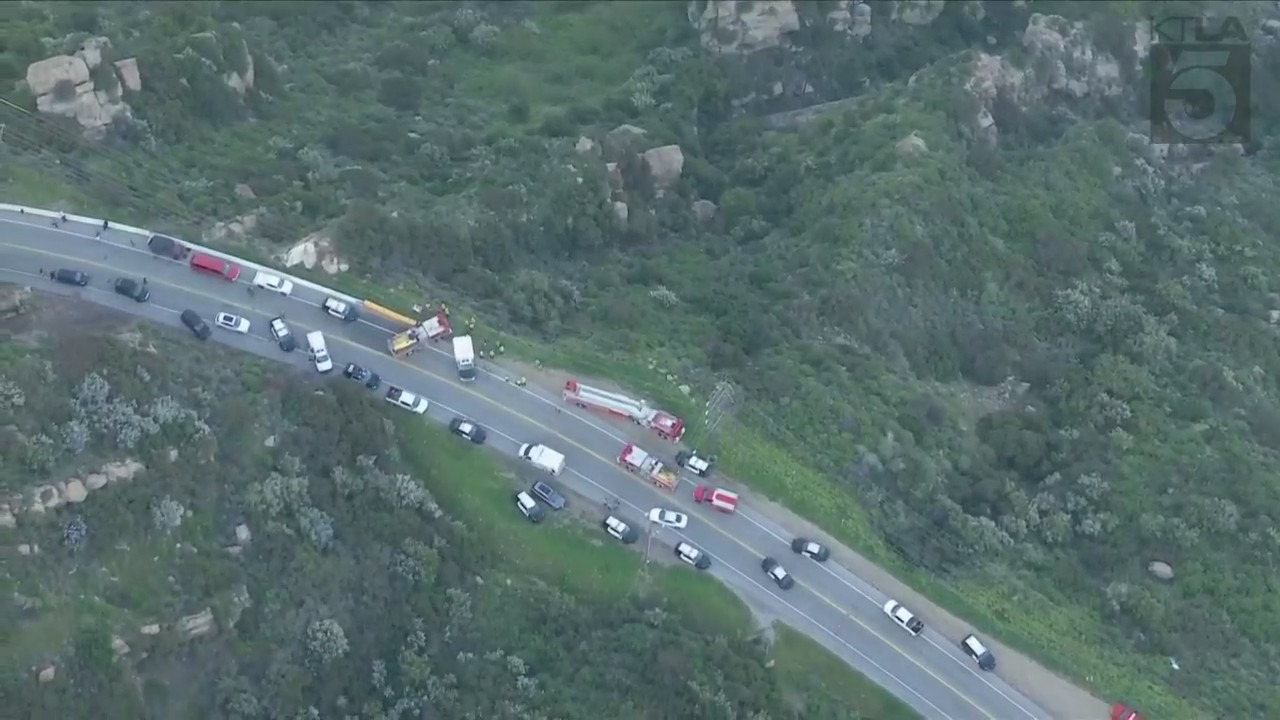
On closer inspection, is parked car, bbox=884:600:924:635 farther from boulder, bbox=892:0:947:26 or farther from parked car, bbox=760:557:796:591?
boulder, bbox=892:0:947:26

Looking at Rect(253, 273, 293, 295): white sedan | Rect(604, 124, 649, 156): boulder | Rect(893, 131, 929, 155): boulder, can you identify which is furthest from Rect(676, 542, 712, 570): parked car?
Rect(893, 131, 929, 155): boulder

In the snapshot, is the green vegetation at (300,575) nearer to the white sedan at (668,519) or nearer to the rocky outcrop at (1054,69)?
the white sedan at (668,519)

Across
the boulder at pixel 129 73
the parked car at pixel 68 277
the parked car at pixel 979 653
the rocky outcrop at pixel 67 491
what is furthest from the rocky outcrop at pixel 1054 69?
the rocky outcrop at pixel 67 491

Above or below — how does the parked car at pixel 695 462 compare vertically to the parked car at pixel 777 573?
above

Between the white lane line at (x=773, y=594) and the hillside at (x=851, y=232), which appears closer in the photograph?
the white lane line at (x=773, y=594)

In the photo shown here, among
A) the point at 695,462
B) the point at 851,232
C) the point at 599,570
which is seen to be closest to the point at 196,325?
the point at 599,570

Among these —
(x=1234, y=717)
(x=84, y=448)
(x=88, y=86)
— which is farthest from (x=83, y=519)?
(x=1234, y=717)
